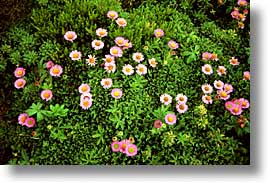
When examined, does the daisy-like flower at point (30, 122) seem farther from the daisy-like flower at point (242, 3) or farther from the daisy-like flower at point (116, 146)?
the daisy-like flower at point (242, 3)

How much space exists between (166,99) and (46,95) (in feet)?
1.44

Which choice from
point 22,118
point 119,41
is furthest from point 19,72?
point 119,41

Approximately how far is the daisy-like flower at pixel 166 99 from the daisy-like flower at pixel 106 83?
19 centimetres

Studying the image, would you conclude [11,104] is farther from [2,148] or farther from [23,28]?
[23,28]

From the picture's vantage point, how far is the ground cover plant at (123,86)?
178 centimetres

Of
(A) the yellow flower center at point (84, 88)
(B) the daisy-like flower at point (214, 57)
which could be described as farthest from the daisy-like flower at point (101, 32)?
(B) the daisy-like flower at point (214, 57)

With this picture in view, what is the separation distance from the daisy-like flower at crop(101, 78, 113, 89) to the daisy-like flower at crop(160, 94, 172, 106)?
0.64 ft

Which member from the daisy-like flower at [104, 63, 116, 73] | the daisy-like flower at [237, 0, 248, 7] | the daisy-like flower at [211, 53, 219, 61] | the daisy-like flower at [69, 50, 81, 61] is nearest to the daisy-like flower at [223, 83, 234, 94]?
the daisy-like flower at [211, 53, 219, 61]

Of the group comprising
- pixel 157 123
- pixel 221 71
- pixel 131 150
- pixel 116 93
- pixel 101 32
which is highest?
pixel 101 32

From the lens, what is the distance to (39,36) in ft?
6.15

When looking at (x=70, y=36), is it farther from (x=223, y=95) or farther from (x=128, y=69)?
(x=223, y=95)

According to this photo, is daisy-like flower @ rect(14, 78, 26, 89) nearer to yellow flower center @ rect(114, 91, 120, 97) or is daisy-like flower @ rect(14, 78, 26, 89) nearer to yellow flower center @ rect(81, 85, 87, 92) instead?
yellow flower center @ rect(81, 85, 87, 92)

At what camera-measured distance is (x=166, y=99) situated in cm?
183

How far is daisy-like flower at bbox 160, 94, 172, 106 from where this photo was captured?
182 centimetres
